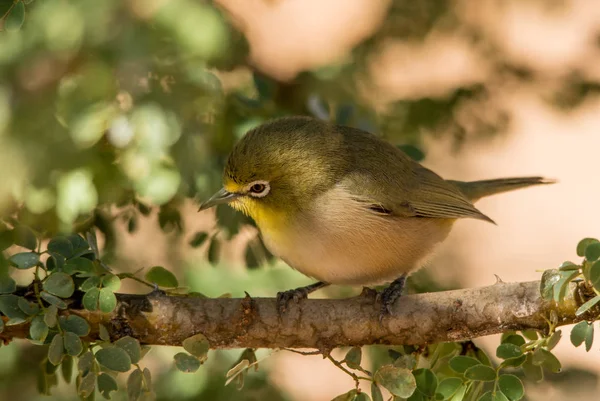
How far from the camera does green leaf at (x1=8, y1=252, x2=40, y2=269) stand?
7.52 feet

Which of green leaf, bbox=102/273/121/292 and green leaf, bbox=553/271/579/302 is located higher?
green leaf, bbox=553/271/579/302

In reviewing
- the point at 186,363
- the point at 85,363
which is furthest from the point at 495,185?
the point at 85,363

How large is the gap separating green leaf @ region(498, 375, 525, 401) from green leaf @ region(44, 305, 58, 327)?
126cm

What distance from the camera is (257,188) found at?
3.31 meters

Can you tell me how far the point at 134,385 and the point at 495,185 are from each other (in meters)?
2.31

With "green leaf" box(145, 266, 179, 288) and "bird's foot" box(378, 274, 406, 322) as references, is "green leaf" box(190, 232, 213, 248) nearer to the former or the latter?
"green leaf" box(145, 266, 179, 288)

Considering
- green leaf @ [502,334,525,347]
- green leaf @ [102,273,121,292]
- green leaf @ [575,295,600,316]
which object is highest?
green leaf @ [575,295,600,316]

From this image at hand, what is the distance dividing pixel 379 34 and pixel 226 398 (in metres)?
2.17

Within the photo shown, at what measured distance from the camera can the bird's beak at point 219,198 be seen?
126 inches

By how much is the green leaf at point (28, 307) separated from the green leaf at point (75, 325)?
7 cm

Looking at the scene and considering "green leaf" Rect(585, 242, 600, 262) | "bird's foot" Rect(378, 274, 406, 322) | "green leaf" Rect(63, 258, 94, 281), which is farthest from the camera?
"bird's foot" Rect(378, 274, 406, 322)

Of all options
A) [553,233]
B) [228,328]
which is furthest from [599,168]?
[228,328]

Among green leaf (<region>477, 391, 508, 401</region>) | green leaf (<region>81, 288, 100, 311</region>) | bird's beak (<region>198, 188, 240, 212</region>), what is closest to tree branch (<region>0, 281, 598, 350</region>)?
green leaf (<region>81, 288, 100, 311</region>)

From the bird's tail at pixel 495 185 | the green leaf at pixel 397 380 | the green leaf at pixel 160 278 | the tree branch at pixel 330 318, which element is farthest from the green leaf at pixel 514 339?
the bird's tail at pixel 495 185
